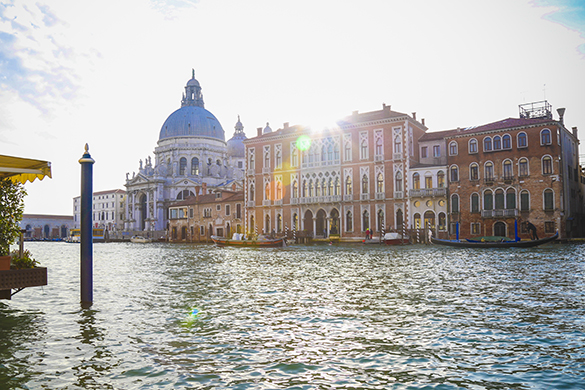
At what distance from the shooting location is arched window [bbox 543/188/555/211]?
35.9m

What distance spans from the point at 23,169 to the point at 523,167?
36.5 metres

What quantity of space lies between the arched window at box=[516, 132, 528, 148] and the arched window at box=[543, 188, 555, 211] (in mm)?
3822

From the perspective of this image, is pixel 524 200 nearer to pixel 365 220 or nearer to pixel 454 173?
pixel 454 173

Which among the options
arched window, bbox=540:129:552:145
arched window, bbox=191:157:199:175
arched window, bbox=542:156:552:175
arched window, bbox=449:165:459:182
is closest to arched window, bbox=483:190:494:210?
arched window, bbox=449:165:459:182

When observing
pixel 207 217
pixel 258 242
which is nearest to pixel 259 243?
pixel 258 242

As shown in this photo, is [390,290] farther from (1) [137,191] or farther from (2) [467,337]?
(1) [137,191]

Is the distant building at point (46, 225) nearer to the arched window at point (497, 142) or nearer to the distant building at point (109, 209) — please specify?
the distant building at point (109, 209)

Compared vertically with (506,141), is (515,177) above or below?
below

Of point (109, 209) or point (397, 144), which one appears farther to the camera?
point (109, 209)

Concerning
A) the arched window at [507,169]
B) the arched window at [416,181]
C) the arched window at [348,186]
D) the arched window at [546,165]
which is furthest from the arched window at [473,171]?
the arched window at [348,186]

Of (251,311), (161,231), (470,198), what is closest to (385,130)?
(470,198)

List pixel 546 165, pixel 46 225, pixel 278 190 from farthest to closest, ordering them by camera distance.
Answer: pixel 46 225 → pixel 278 190 → pixel 546 165

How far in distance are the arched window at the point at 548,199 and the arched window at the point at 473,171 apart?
526 cm

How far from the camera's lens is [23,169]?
28.6 feet
